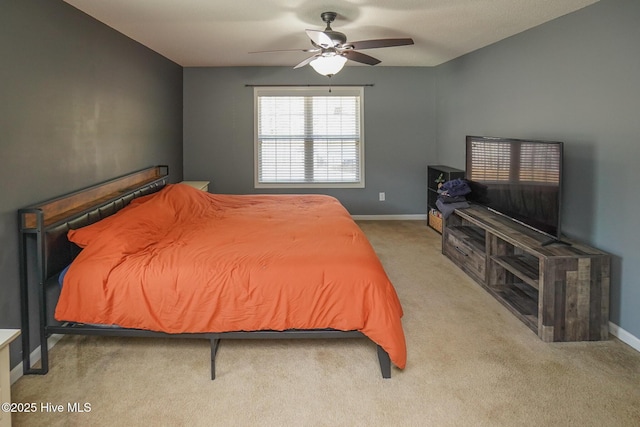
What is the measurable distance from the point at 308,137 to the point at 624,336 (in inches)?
188

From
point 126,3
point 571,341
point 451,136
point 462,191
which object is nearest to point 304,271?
point 571,341

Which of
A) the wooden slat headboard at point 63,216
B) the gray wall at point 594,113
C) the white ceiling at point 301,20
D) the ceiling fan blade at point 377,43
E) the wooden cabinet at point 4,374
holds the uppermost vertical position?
the white ceiling at point 301,20

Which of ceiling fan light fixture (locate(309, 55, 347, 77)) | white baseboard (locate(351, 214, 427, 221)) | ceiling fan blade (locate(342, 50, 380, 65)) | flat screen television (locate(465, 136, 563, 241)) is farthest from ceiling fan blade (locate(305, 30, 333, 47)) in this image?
white baseboard (locate(351, 214, 427, 221))

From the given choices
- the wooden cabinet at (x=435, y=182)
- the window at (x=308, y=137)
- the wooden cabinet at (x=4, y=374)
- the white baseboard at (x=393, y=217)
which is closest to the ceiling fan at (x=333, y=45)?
the wooden cabinet at (x=435, y=182)

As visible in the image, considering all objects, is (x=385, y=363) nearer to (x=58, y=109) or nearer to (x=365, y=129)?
(x=58, y=109)

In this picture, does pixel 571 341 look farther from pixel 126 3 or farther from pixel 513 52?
pixel 126 3

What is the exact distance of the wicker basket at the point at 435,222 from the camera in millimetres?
5957

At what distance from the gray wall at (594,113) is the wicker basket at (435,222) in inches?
67.8

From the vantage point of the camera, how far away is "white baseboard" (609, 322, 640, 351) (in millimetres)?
2812

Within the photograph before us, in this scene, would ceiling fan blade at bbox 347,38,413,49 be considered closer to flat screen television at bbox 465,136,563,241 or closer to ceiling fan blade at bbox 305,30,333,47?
ceiling fan blade at bbox 305,30,333,47

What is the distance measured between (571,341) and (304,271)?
6.00 feet

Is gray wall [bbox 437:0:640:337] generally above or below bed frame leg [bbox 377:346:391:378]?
above

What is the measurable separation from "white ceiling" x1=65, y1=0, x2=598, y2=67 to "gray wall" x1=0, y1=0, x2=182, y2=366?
0.82 feet

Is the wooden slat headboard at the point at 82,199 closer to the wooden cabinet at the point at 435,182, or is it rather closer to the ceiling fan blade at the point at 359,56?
the ceiling fan blade at the point at 359,56
